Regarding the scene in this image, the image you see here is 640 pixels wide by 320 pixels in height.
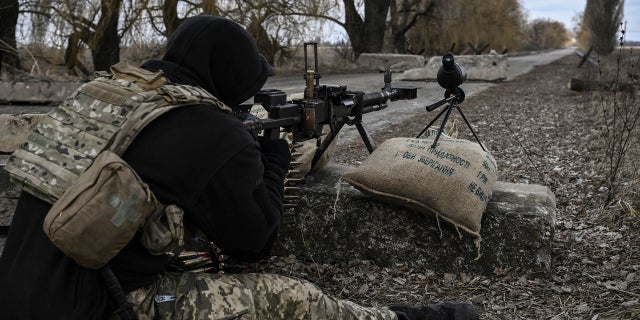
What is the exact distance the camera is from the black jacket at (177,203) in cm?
180

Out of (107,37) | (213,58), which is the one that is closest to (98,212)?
(213,58)

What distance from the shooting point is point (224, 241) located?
6.70ft

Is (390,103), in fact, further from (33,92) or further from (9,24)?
(9,24)

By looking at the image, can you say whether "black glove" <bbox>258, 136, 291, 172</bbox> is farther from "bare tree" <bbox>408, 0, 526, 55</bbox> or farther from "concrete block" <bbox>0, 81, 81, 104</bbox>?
"bare tree" <bbox>408, 0, 526, 55</bbox>

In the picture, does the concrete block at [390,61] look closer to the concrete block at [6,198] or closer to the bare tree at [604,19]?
the bare tree at [604,19]

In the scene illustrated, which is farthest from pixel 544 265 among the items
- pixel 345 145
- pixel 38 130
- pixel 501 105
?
pixel 501 105

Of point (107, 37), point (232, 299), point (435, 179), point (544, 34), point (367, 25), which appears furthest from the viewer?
point (544, 34)

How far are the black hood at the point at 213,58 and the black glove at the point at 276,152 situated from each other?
25 centimetres

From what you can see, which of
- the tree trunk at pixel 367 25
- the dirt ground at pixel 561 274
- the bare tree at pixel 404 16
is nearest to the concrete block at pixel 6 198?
the dirt ground at pixel 561 274

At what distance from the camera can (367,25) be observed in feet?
78.9

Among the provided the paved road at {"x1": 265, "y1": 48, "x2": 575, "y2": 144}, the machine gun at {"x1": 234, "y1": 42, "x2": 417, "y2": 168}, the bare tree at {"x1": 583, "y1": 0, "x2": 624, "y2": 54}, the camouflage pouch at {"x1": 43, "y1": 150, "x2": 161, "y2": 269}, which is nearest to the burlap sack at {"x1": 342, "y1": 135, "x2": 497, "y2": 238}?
the machine gun at {"x1": 234, "y1": 42, "x2": 417, "y2": 168}

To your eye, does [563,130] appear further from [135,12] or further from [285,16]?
[285,16]

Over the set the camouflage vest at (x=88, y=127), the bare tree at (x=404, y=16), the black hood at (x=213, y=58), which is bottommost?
the camouflage vest at (x=88, y=127)

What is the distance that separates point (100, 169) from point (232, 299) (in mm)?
669
